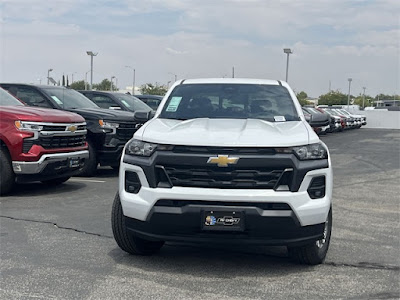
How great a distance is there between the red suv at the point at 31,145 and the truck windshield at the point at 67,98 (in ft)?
6.71

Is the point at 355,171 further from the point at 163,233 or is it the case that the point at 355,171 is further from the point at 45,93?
the point at 163,233

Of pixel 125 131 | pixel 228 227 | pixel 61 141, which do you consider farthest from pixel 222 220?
pixel 125 131

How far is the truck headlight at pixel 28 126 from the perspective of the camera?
8070 mm

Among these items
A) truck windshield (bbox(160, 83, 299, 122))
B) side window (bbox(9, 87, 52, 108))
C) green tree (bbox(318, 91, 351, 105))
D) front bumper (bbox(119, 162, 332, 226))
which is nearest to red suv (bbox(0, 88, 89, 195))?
side window (bbox(9, 87, 52, 108))

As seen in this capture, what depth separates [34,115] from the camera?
816 centimetres

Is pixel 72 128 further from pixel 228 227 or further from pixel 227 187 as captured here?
pixel 228 227

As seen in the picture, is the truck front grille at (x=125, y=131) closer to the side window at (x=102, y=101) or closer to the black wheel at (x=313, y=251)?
the side window at (x=102, y=101)

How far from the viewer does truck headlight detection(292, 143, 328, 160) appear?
4.50m

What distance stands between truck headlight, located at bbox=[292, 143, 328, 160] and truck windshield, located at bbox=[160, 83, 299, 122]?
3.18ft

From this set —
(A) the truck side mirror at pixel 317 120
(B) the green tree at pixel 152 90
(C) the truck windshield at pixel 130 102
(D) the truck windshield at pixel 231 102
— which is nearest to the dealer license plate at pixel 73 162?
(D) the truck windshield at pixel 231 102

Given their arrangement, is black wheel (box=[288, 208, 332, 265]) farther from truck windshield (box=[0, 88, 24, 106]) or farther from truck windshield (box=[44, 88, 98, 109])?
Result: truck windshield (box=[44, 88, 98, 109])

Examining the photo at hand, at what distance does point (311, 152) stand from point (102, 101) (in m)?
9.78

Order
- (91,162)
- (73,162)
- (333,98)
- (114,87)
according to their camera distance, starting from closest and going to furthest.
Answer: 1. (73,162)
2. (91,162)
3. (114,87)
4. (333,98)

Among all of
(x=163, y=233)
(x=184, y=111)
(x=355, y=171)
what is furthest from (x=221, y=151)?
(x=355, y=171)
